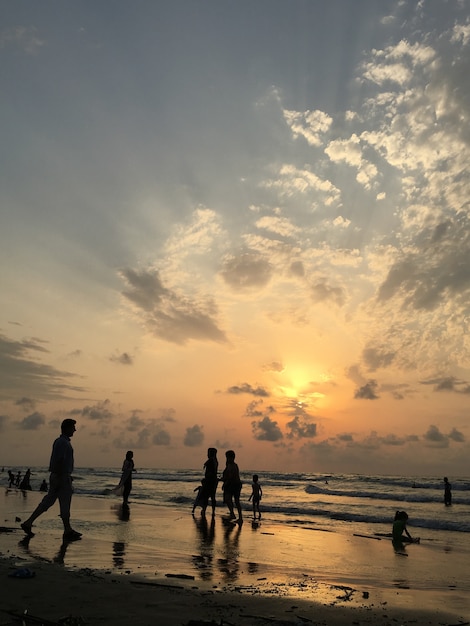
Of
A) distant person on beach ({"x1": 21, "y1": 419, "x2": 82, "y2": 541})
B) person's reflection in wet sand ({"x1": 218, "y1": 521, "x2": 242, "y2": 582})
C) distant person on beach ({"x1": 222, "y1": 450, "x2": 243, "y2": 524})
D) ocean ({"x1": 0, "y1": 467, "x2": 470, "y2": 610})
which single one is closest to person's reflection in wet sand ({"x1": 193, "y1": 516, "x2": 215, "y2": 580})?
ocean ({"x1": 0, "y1": 467, "x2": 470, "y2": 610})

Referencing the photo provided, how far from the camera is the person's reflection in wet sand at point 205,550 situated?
26.3 feet

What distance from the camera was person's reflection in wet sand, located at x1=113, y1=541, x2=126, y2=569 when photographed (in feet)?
26.8

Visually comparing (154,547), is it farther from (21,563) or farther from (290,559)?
(21,563)

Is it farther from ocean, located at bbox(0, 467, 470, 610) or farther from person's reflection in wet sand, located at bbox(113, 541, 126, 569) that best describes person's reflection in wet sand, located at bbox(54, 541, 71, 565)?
person's reflection in wet sand, located at bbox(113, 541, 126, 569)

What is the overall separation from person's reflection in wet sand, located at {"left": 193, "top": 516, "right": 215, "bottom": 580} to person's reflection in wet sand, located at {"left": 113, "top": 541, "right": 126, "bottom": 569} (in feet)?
4.21

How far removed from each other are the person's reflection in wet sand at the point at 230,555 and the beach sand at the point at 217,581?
20 millimetres

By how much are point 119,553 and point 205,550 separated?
2062 mm

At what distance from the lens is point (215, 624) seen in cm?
486

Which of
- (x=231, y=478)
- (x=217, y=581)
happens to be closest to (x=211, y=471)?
(x=231, y=478)

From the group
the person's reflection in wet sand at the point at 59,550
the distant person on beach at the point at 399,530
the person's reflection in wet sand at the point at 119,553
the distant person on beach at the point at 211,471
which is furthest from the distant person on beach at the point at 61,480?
the distant person on beach at the point at 399,530

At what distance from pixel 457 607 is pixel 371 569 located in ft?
10.9

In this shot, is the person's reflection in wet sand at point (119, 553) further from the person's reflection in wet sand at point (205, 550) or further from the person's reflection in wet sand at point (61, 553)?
the person's reflection in wet sand at point (205, 550)

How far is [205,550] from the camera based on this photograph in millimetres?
10641

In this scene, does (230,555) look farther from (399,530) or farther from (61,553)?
(399,530)
